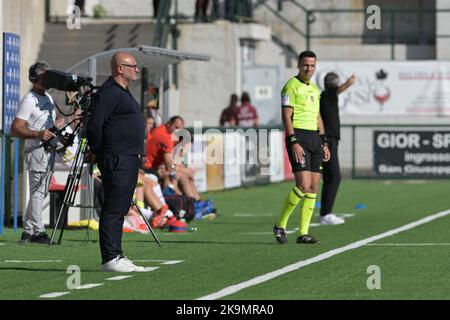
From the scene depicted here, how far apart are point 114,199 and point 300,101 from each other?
12.5 feet

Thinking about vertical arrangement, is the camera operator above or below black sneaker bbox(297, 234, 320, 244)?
above

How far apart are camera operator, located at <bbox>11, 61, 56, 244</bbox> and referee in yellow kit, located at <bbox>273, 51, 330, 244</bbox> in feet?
8.79

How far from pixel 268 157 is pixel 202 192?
435 cm

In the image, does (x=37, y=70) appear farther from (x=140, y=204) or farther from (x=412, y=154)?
(x=412, y=154)

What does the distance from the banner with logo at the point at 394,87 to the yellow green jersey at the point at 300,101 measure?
22927mm

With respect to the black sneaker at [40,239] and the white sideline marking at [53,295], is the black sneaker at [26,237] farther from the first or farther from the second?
the white sideline marking at [53,295]

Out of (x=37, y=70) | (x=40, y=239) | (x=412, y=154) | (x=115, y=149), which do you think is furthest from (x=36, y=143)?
(x=412, y=154)

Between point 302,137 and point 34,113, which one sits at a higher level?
point 34,113

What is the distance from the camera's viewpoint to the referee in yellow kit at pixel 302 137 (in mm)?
16875

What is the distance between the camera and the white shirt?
1725cm

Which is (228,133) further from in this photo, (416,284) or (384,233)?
(416,284)

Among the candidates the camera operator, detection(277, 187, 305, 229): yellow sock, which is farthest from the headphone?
detection(277, 187, 305, 229): yellow sock

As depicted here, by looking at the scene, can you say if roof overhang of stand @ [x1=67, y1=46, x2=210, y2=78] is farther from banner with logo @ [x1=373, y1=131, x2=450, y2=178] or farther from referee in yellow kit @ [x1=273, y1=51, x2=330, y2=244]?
banner with logo @ [x1=373, y1=131, x2=450, y2=178]

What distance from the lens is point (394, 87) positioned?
134 ft
